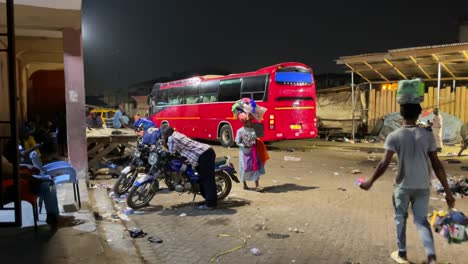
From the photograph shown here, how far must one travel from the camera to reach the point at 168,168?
22.8 feet

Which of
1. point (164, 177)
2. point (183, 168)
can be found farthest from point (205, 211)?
point (164, 177)

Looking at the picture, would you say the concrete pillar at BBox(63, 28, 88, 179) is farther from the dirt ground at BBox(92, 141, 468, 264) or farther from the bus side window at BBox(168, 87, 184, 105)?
the bus side window at BBox(168, 87, 184, 105)

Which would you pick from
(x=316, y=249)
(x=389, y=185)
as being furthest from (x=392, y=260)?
(x=389, y=185)

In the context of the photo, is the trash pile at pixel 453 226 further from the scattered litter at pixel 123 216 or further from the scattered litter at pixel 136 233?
the scattered litter at pixel 123 216

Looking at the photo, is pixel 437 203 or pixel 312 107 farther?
pixel 312 107

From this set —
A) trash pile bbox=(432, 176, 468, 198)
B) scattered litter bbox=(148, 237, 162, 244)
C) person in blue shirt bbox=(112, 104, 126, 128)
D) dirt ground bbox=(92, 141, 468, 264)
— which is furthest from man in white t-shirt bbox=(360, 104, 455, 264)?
person in blue shirt bbox=(112, 104, 126, 128)

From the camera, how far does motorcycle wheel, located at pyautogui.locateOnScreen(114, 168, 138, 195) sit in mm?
7555

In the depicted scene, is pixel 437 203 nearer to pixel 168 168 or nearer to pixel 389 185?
pixel 389 185

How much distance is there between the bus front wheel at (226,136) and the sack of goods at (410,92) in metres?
13.0

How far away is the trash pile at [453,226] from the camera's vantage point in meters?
4.00

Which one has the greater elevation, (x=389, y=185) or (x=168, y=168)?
(x=168, y=168)

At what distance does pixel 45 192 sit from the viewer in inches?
204

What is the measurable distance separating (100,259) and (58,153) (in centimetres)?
984

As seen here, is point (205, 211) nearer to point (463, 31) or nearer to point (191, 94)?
point (191, 94)
